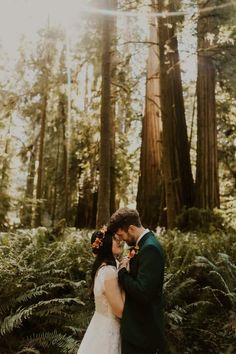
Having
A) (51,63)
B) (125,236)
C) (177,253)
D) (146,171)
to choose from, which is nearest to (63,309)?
(177,253)

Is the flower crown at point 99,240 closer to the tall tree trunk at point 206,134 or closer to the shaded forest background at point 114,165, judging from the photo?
the shaded forest background at point 114,165

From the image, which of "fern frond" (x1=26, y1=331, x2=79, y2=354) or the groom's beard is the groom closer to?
the groom's beard

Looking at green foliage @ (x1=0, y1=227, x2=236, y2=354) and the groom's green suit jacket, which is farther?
green foliage @ (x1=0, y1=227, x2=236, y2=354)

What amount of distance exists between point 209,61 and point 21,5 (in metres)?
5.16

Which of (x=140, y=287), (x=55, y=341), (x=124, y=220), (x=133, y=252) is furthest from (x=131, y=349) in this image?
(x=55, y=341)

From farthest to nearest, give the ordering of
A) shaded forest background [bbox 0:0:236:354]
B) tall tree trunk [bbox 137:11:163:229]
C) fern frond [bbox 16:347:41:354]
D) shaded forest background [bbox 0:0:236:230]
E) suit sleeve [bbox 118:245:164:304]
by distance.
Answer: tall tree trunk [bbox 137:11:163:229]
shaded forest background [bbox 0:0:236:230]
shaded forest background [bbox 0:0:236:354]
fern frond [bbox 16:347:41:354]
suit sleeve [bbox 118:245:164:304]

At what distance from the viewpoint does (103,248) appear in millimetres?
3785

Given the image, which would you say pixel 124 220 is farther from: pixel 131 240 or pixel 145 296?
pixel 145 296

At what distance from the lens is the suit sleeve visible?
3.38 meters

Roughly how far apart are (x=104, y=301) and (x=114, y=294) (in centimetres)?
17

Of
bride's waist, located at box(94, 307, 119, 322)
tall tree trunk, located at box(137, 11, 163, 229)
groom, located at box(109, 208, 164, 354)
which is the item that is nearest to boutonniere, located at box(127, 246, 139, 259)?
groom, located at box(109, 208, 164, 354)

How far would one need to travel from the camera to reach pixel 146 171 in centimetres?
1524

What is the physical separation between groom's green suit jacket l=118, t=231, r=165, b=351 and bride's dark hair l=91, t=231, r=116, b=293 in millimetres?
193

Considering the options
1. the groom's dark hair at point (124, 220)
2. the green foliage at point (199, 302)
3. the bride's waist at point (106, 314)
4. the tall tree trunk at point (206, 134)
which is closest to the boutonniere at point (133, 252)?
the groom's dark hair at point (124, 220)
